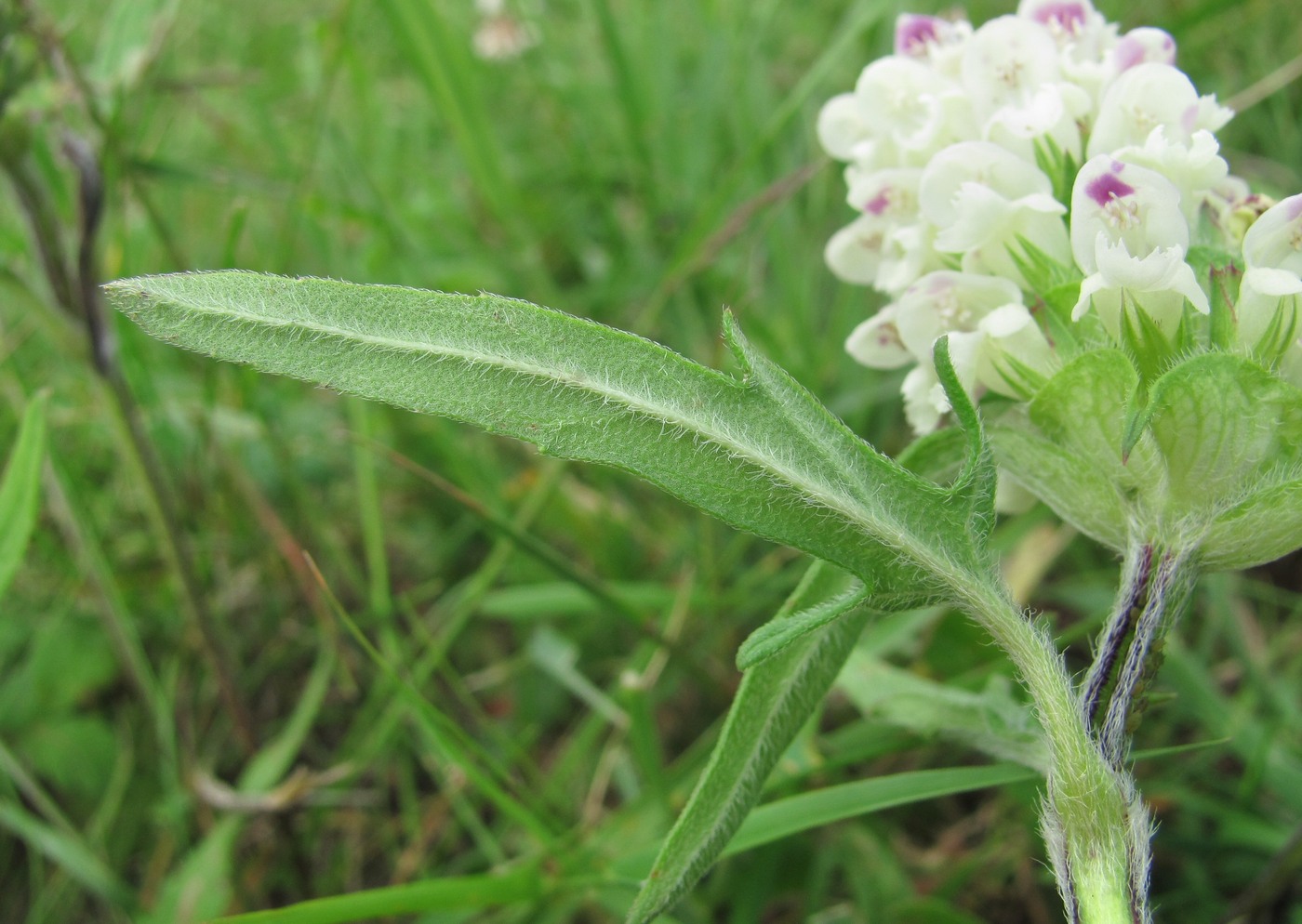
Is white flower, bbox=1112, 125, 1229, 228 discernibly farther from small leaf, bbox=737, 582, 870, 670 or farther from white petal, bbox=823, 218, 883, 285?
small leaf, bbox=737, 582, 870, 670

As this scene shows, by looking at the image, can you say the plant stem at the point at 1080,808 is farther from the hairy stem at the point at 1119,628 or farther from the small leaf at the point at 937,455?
the small leaf at the point at 937,455

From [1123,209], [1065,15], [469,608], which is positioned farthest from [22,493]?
[1065,15]

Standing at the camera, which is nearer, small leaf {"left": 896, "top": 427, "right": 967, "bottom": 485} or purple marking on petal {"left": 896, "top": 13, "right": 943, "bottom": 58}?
small leaf {"left": 896, "top": 427, "right": 967, "bottom": 485}

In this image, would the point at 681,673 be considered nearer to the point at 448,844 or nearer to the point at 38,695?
the point at 448,844

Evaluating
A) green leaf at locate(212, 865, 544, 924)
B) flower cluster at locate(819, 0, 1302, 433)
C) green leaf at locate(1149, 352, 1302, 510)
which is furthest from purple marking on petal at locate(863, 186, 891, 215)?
green leaf at locate(212, 865, 544, 924)

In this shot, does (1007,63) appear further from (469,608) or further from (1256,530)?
(469,608)
